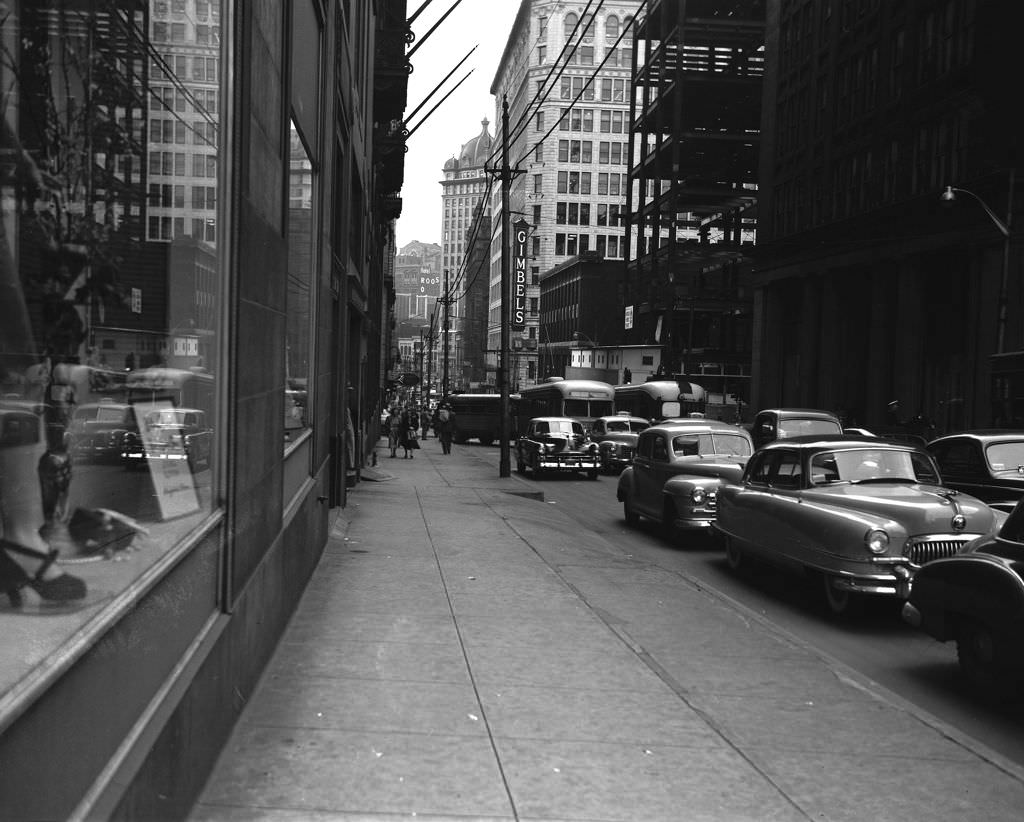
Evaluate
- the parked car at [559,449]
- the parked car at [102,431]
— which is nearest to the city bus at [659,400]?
the parked car at [559,449]

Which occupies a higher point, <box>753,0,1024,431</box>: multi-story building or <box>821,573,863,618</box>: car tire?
<box>753,0,1024,431</box>: multi-story building

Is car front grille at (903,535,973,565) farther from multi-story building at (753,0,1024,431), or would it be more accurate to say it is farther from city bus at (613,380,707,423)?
city bus at (613,380,707,423)

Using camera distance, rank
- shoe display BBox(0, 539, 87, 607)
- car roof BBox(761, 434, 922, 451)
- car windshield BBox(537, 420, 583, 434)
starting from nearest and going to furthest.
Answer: shoe display BBox(0, 539, 87, 607) < car roof BBox(761, 434, 922, 451) < car windshield BBox(537, 420, 583, 434)

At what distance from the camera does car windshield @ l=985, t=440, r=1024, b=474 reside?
13.2m

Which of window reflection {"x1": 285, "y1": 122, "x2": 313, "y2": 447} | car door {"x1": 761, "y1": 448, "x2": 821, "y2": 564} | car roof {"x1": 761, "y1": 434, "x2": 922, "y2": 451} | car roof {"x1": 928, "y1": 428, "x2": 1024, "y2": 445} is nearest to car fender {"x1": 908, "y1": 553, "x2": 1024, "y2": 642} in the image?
car door {"x1": 761, "y1": 448, "x2": 821, "y2": 564}

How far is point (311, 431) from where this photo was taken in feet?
35.7

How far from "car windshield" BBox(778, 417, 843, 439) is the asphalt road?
28.0ft

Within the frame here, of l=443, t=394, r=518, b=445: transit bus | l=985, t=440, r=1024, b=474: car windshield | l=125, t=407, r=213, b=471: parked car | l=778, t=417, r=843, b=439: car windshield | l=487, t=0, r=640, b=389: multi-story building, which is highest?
l=487, t=0, r=640, b=389: multi-story building

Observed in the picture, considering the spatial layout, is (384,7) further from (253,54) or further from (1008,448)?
(253,54)

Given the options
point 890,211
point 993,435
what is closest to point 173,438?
point 993,435

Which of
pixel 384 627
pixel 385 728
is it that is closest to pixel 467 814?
pixel 385 728

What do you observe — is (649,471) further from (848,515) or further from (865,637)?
(865,637)

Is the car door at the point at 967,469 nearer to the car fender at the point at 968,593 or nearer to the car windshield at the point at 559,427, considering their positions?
the car fender at the point at 968,593

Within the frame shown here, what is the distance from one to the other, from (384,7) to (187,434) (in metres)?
33.1
